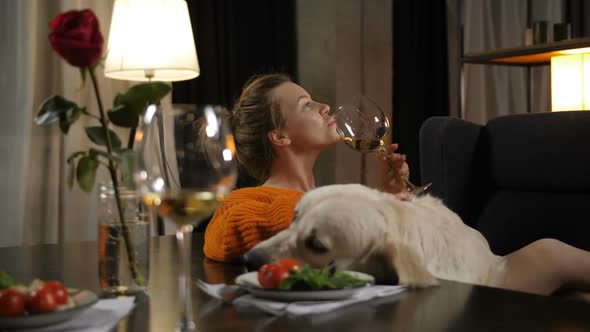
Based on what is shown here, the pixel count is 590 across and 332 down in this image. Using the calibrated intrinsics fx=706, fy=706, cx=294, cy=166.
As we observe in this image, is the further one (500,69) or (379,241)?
(500,69)

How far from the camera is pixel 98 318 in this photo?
0.77m

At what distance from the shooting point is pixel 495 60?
4.20 metres

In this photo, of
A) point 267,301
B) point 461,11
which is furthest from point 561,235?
point 461,11

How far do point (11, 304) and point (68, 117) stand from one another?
9.8 inches

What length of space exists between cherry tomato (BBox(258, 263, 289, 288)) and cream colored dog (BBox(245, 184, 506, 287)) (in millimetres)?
122

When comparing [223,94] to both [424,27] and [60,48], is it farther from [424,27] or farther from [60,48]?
[60,48]

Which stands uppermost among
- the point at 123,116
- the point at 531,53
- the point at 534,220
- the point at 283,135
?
the point at 531,53

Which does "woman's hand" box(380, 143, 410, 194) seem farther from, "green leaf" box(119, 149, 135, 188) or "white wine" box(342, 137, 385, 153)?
"green leaf" box(119, 149, 135, 188)

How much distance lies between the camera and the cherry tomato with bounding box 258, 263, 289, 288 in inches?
33.8

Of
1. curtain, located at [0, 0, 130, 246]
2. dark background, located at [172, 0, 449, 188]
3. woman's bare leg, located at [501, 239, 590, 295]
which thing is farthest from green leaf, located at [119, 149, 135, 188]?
curtain, located at [0, 0, 130, 246]

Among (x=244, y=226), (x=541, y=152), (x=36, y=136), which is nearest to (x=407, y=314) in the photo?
(x=244, y=226)

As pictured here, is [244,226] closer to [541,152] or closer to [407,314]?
[407,314]

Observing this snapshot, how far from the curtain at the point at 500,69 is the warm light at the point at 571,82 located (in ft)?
3.33

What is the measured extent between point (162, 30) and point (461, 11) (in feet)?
8.28
